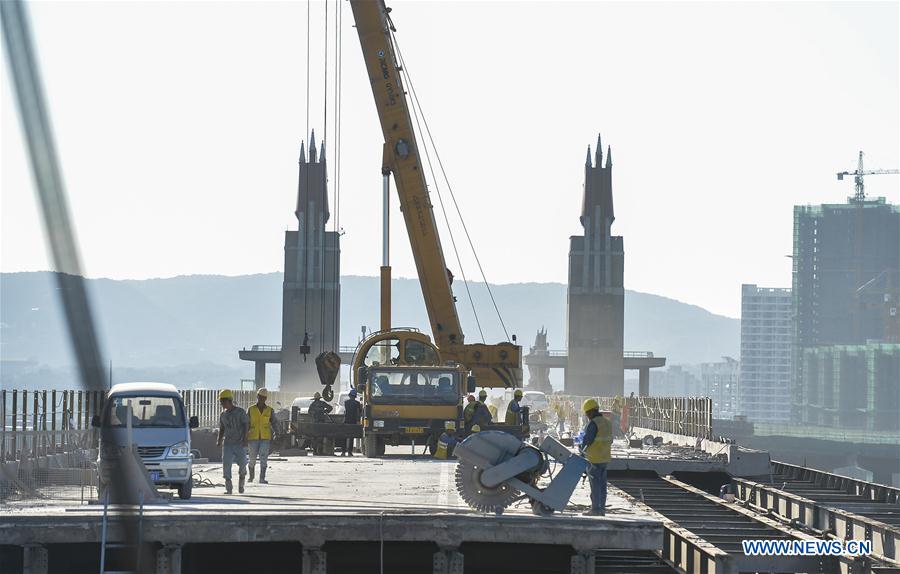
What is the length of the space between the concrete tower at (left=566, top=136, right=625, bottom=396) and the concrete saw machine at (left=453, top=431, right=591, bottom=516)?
99.5 meters

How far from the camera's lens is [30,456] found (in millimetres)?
32750

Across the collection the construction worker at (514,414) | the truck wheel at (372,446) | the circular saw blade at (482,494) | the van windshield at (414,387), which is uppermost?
the van windshield at (414,387)

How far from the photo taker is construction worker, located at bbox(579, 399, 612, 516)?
1956 centimetres

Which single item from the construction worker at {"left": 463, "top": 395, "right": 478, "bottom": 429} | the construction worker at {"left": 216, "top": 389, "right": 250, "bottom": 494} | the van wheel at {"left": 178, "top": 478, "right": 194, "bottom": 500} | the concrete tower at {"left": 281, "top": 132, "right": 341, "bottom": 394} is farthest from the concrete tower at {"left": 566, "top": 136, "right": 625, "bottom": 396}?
Answer: the van wheel at {"left": 178, "top": 478, "right": 194, "bottom": 500}

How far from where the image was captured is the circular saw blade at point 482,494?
60.0ft

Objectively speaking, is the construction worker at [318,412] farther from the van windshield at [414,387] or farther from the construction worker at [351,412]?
the van windshield at [414,387]

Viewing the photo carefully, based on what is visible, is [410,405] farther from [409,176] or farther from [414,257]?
[409,176]

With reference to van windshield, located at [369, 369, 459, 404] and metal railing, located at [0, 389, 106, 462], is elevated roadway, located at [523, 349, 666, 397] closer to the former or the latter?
Answer: van windshield, located at [369, 369, 459, 404]

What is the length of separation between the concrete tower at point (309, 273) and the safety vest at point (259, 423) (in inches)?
3329

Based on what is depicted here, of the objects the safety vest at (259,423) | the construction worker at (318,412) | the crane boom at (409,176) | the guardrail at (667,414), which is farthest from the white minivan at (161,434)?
the guardrail at (667,414)

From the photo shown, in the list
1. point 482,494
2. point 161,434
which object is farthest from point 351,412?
point 482,494

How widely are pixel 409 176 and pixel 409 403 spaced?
34.6 feet

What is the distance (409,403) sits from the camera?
36.5m

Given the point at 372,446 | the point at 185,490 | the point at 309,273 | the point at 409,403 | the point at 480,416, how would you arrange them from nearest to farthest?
1. the point at 185,490
2. the point at 480,416
3. the point at 409,403
4. the point at 372,446
5. the point at 309,273
